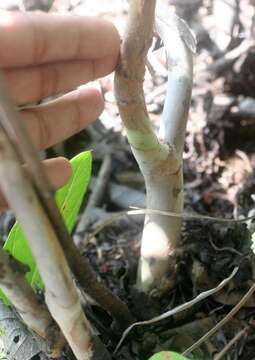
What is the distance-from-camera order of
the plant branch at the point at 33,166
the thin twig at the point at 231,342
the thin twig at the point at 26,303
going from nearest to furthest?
the plant branch at the point at 33,166 < the thin twig at the point at 26,303 < the thin twig at the point at 231,342

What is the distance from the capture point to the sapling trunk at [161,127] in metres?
0.61

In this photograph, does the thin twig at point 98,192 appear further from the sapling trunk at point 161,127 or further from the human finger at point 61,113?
the human finger at point 61,113

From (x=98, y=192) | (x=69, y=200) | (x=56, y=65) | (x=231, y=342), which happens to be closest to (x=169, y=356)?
(x=231, y=342)

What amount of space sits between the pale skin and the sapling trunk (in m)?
0.03

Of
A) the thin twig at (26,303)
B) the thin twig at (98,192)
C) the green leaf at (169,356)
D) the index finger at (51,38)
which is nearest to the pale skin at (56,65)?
the index finger at (51,38)

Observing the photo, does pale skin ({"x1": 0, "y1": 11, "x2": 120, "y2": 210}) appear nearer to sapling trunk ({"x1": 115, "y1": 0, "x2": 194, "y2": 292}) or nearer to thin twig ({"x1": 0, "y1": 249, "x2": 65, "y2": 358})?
sapling trunk ({"x1": 115, "y1": 0, "x2": 194, "y2": 292})

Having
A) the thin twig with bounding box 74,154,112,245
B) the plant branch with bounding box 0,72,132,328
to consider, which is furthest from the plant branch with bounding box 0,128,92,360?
the thin twig with bounding box 74,154,112,245

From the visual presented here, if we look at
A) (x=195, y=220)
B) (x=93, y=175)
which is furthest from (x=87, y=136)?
(x=195, y=220)

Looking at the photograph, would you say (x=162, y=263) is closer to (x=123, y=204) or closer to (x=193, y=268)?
(x=193, y=268)

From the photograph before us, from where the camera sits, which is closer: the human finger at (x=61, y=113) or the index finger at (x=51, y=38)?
the index finger at (x=51, y=38)

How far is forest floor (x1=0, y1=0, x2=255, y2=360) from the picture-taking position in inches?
32.4

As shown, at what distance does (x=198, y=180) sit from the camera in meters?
1.16

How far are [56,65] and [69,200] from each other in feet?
0.66

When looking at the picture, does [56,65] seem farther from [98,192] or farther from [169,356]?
[98,192]
